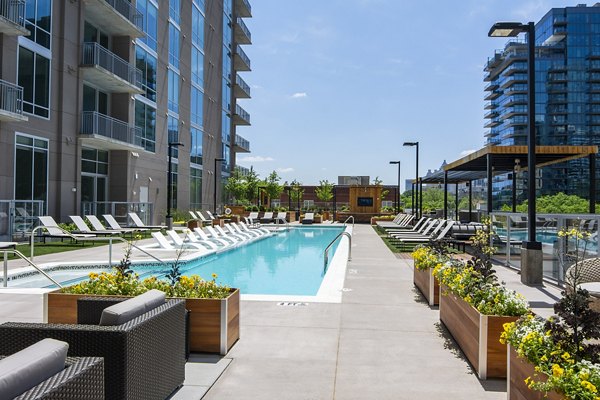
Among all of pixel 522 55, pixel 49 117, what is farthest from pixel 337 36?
pixel 522 55

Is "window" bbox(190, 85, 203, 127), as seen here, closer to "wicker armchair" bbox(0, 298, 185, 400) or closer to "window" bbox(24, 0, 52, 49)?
"window" bbox(24, 0, 52, 49)

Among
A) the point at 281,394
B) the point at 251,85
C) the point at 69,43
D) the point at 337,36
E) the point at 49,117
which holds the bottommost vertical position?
the point at 281,394

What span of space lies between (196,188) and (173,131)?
21.5ft

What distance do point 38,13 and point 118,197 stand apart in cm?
997

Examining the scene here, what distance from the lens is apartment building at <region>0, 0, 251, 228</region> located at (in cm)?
1747

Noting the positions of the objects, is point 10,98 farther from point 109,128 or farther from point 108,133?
point 109,128

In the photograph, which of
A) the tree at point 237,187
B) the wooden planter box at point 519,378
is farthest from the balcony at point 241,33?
the wooden planter box at point 519,378

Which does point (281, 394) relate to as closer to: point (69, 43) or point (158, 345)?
point (158, 345)

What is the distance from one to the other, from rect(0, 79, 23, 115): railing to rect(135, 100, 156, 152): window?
968 cm

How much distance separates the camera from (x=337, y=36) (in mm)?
23500

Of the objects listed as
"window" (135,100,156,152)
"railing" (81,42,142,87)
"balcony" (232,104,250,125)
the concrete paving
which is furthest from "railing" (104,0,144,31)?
"balcony" (232,104,250,125)

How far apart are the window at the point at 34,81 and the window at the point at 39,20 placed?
27.8 inches

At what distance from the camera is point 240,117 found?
4803 cm

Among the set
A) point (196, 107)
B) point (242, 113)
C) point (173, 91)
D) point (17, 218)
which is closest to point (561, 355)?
point (17, 218)
